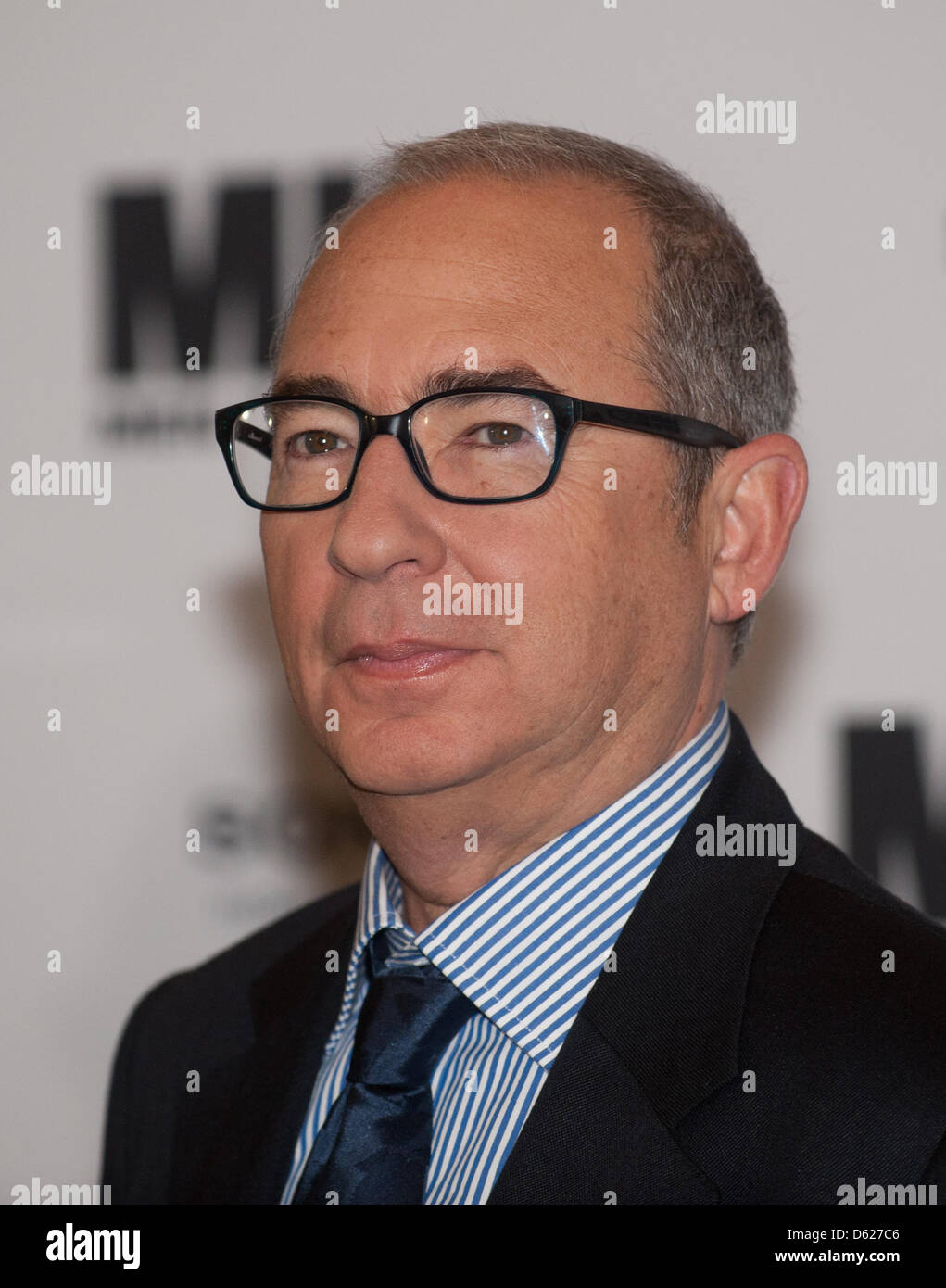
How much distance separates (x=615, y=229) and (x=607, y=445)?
0.89 feet

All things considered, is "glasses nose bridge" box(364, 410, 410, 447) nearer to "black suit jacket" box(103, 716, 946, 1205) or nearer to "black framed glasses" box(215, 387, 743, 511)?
"black framed glasses" box(215, 387, 743, 511)

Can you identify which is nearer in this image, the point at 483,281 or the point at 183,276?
the point at 483,281

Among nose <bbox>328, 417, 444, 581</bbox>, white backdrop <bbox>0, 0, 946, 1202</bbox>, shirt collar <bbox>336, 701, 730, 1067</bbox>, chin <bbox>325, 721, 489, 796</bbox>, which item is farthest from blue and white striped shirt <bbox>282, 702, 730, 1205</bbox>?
white backdrop <bbox>0, 0, 946, 1202</bbox>

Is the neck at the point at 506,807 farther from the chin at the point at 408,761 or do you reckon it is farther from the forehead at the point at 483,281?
the forehead at the point at 483,281

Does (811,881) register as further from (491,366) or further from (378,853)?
(491,366)

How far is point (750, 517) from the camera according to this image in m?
1.59

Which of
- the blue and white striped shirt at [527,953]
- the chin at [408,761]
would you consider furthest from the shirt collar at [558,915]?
the chin at [408,761]

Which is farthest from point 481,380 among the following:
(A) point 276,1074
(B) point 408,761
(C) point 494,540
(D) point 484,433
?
(A) point 276,1074

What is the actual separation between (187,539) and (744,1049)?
173cm

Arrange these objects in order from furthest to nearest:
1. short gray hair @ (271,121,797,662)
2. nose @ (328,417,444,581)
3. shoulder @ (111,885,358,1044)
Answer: shoulder @ (111,885,358,1044) < short gray hair @ (271,121,797,662) < nose @ (328,417,444,581)

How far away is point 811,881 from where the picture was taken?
1445 millimetres

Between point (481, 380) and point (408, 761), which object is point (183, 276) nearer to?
Answer: point (481, 380)

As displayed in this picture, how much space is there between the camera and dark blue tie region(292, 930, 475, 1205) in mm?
1430
